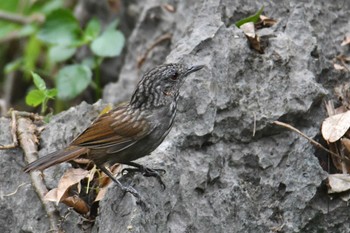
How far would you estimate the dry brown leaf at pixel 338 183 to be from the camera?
5.02 metres

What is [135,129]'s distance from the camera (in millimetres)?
5020

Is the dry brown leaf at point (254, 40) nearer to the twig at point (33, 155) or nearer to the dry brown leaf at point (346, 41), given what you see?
the dry brown leaf at point (346, 41)

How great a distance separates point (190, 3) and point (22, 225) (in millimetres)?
2895

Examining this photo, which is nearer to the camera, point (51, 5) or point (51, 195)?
point (51, 195)

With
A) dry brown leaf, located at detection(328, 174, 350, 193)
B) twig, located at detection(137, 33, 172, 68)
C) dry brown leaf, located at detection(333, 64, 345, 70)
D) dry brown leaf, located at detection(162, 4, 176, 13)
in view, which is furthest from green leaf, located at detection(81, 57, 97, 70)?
dry brown leaf, located at detection(328, 174, 350, 193)

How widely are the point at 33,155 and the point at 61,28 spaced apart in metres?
2.55

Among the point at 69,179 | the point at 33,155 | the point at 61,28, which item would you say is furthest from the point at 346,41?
the point at 61,28

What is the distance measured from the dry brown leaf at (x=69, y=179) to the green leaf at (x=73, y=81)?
198 centimetres

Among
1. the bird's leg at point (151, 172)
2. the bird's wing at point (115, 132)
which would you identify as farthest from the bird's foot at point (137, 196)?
the bird's wing at point (115, 132)

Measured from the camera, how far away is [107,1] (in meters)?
8.68

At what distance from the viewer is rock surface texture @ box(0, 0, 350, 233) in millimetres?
4891

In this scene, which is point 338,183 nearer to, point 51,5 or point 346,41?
point 346,41

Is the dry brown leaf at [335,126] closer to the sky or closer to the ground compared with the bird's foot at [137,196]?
closer to the ground

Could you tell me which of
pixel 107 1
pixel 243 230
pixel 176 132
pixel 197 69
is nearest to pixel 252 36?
pixel 197 69
